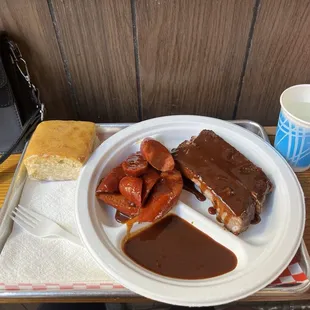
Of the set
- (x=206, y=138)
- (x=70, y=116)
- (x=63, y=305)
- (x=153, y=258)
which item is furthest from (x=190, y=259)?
(x=70, y=116)

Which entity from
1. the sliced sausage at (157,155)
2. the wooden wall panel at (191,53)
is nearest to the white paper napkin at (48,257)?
the sliced sausage at (157,155)

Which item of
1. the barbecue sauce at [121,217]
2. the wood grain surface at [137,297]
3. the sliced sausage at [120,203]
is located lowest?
the wood grain surface at [137,297]

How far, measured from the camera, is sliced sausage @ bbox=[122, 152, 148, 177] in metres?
1.11

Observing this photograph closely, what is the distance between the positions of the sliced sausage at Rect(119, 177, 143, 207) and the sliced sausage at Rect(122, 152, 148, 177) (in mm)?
25

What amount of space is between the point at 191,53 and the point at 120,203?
0.53 metres

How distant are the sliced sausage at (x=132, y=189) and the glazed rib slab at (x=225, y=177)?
15 centimetres

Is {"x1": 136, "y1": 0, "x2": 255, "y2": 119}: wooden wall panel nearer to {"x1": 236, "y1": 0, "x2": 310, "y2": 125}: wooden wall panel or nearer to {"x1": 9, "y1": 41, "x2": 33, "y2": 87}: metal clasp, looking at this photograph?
{"x1": 236, "y1": 0, "x2": 310, "y2": 125}: wooden wall panel

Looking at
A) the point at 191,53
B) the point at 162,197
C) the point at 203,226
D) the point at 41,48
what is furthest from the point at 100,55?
the point at 203,226

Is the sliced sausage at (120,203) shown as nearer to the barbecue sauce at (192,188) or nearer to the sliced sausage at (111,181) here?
the sliced sausage at (111,181)

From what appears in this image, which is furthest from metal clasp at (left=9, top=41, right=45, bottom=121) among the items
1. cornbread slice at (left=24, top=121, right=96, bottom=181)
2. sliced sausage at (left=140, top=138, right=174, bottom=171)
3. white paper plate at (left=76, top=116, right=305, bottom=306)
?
sliced sausage at (left=140, top=138, right=174, bottom=171)

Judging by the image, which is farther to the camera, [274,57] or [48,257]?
[274,57]

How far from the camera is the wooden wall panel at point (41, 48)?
115 centimetres

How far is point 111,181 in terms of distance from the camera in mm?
1102

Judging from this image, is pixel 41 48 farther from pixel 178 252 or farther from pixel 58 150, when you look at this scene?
pixel 178 252
